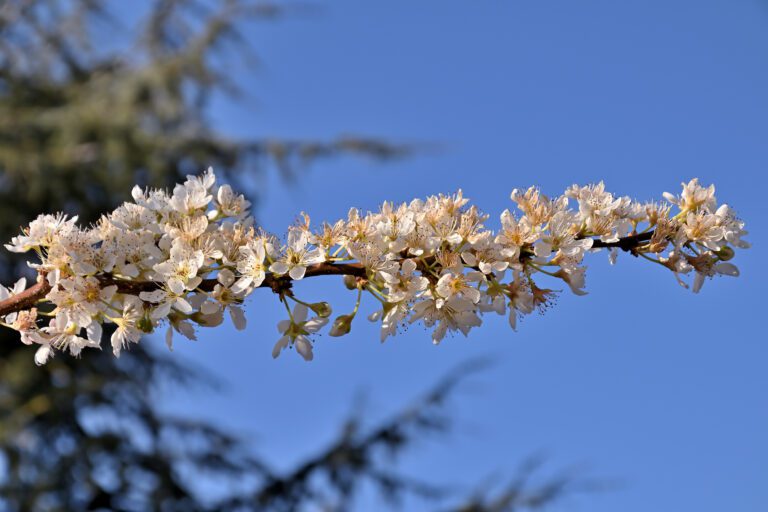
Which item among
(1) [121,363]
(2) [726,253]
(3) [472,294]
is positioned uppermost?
(1) [121,363]

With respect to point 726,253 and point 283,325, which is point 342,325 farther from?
point 726,253

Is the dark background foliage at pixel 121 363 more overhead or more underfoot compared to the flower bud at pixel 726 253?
more overhead

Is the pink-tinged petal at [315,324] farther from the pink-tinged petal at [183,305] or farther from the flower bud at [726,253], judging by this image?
the flower bud at [726,253]

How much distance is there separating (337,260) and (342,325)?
0.38ft

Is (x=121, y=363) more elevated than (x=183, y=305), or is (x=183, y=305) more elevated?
(x=121, y=363)

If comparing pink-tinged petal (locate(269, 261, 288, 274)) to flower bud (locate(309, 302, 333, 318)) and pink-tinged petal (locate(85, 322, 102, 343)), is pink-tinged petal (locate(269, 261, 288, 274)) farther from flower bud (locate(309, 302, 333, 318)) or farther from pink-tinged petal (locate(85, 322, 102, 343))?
pink-tinged petal (locate(85, 322, 102, 343))

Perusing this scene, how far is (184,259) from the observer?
114 cm

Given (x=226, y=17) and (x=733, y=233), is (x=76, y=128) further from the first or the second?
(x=733, y=233)

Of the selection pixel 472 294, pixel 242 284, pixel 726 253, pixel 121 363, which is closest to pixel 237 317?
pixel 242 284

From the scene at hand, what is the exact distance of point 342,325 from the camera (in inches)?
49.2

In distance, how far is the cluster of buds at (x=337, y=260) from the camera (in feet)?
3.76

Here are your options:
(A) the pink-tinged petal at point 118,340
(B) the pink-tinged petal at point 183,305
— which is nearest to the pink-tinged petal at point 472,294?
(B) the pink-tinged petal at point 183,305

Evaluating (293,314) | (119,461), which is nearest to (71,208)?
(119,461)

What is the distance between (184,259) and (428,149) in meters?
7.05
